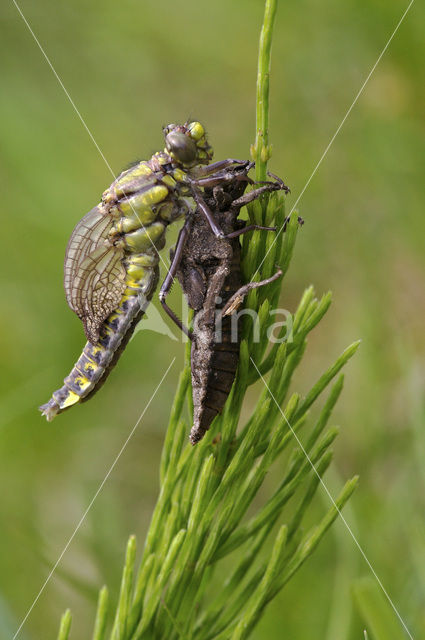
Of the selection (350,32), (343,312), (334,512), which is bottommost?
(334,512)

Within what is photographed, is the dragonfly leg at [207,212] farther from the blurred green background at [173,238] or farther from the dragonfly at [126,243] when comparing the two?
the blurred green background at [173,238]

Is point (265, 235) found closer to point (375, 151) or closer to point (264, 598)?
point (264, 598)

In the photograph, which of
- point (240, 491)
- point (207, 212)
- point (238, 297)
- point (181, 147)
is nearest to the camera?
point (240, 491)

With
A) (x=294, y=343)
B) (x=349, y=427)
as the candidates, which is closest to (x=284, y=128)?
(x=349, y=427)

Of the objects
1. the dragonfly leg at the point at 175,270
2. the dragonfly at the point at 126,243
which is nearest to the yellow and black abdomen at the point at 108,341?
the dragonfly at the point at 126,243

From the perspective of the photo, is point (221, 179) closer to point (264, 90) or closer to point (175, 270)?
point (175, 270)

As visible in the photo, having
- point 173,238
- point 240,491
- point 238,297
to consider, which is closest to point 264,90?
point 238,297
